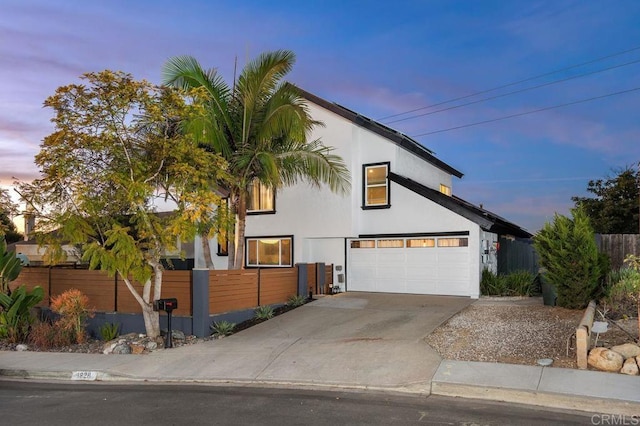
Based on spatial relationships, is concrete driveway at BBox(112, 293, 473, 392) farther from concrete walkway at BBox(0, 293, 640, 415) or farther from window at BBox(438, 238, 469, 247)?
window at BBox(438, 238, 469, 247)

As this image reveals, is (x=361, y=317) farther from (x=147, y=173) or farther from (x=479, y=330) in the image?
(x=147, y=173)

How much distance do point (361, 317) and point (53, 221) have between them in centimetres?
778

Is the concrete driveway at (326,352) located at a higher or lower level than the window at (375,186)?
lower

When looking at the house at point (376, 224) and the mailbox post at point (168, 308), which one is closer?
the mailbox post at point (168, 308)

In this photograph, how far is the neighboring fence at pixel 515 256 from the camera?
21500 millimetres

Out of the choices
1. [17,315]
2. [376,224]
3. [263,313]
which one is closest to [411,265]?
[376,224]

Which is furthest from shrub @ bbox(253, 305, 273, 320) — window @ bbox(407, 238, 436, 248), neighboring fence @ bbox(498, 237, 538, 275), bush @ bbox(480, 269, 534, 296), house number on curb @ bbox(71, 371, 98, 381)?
neighboring fence @ bbox(498, 237, 538, 275)

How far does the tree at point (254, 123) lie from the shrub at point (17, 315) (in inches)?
217

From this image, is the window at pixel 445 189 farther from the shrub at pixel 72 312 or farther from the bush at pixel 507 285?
the shrub at pixel 72 312

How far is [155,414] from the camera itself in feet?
22.2

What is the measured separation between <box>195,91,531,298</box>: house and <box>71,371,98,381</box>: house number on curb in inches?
426

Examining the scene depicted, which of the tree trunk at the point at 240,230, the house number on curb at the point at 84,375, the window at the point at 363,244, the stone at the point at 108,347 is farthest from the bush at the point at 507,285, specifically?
the house number on curb at the point at 84,375

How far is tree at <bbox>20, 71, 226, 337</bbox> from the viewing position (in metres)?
10.6

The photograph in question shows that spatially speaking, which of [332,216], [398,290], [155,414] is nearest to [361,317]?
[398,290]
